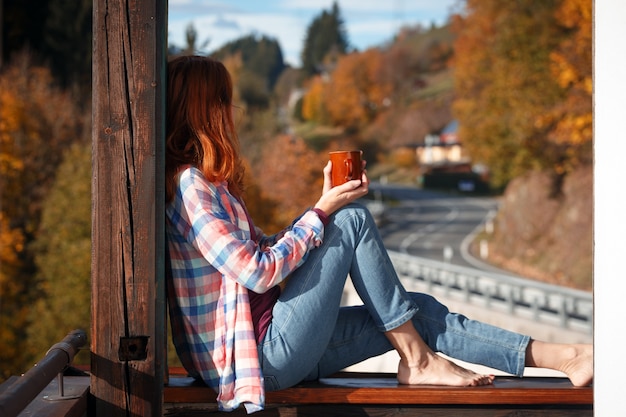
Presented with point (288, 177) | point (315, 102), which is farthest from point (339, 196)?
point (315, 102)

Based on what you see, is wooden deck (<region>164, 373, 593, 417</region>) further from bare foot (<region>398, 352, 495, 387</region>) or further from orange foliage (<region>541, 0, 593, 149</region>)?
orange foliage (<region>541, 0, 593, 149</region>)

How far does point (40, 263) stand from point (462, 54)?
478 inches

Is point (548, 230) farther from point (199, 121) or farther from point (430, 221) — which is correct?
point (199, 121)

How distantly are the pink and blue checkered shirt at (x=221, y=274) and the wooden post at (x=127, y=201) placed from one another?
0.09m

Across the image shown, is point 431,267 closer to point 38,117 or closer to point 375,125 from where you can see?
point 375,125

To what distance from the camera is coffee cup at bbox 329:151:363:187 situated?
2.39 meters

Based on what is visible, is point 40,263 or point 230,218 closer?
point 230,218

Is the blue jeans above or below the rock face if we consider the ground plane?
above

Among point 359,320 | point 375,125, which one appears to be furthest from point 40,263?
point 359,320

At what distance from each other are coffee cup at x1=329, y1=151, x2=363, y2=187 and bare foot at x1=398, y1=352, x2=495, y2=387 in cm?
50

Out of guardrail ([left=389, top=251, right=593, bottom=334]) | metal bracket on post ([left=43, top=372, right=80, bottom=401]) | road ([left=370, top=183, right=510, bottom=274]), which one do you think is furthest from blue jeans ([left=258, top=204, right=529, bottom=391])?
road ([left=370, top=183, right=510, bottom=274])

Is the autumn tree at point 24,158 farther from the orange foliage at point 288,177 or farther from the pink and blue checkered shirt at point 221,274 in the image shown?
the pink and blue checkered shirt at point 221,274

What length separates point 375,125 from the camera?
28.8m
